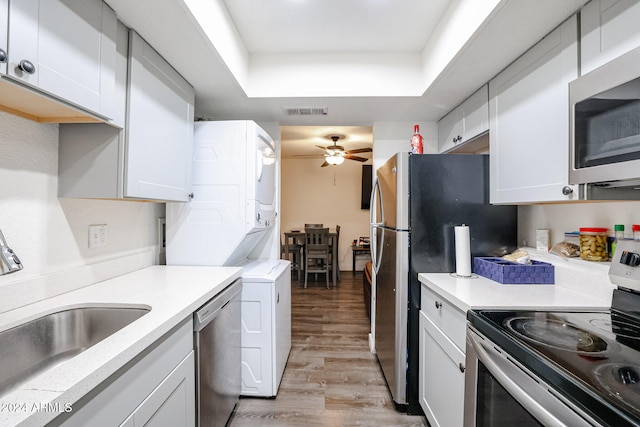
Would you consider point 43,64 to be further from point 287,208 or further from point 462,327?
point 287,208

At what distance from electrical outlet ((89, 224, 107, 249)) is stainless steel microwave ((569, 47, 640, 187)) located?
2.14 m

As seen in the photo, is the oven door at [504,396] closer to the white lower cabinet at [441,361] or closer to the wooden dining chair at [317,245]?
the white lower cabinet at [441,361]

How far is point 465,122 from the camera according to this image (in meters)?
2.19

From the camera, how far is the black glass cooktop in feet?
2.08

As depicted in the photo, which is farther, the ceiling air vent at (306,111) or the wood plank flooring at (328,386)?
the ceiling air vent at (306,111)

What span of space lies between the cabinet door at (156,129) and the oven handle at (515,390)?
159 cm

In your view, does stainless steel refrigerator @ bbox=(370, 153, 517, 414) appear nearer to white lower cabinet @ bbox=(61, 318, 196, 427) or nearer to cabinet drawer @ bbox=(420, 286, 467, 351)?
cabinet drawer @ bbox=(420, 286, 467, 351)

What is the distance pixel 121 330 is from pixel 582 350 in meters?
1.38

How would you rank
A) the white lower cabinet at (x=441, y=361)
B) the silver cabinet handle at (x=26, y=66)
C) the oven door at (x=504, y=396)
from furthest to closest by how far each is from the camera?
the white lower cabinet at (x=441, y=361)
the silver cabinet handle at (x=26, y=66)
the oven door at (x=504, y=396)

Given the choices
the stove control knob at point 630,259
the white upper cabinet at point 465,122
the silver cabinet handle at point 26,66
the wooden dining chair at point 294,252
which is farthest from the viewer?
the wooden dining chair at point 294,252

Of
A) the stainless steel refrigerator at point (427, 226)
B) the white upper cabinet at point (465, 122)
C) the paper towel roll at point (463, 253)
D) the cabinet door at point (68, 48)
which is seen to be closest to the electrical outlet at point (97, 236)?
the cabinet door at point (68, 48)

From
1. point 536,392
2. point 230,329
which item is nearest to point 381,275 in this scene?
point 230,329

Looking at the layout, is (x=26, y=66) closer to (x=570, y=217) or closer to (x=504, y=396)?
(x=504, y=396)

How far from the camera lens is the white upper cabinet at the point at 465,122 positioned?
195 centimetres
